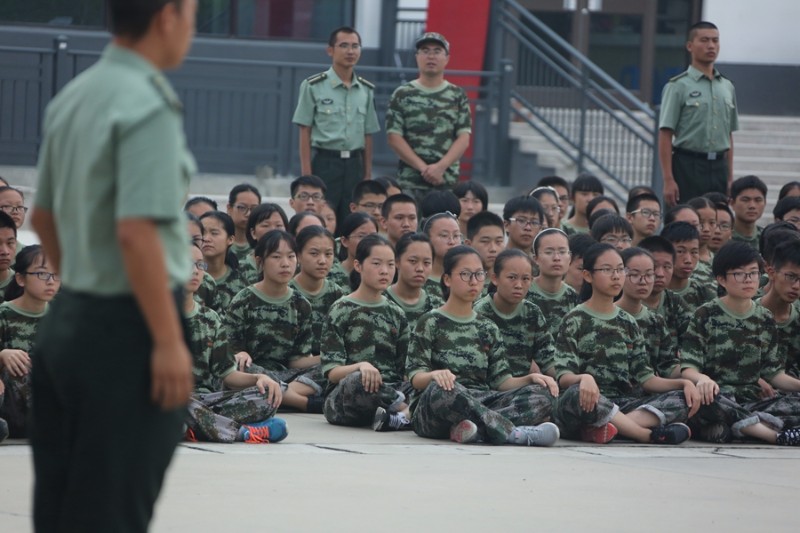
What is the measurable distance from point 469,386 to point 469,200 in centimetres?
315

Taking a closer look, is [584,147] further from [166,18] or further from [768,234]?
[166,18]

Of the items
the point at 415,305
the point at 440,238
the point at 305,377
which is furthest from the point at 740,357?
the point at 305,377

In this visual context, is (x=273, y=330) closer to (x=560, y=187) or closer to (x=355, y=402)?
(x=355, y=402)

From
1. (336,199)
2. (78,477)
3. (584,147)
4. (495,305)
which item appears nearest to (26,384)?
(495,305)

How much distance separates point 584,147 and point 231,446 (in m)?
8.42

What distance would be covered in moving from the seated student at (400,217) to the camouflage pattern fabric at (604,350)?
206 centimetres

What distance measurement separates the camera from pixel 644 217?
392 inches

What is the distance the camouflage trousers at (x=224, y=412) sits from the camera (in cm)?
672

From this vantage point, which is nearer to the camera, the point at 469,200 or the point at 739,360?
the point at 739,360

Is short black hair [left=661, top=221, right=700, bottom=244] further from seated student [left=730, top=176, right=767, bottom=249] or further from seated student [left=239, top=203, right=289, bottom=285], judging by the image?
seated student [left=239, top=203, right=289, bottom=285]

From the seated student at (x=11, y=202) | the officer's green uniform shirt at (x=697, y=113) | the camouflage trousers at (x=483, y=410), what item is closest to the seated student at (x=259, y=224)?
the seated student at (x=11, y=202)

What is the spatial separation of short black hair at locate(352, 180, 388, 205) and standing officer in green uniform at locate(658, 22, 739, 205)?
86.6 inches

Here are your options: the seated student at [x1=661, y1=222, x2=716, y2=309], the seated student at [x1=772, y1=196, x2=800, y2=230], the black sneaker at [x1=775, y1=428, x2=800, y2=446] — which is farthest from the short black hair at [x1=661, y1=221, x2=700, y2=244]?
the seated student at [x1=772, y1=196, x2=800, y2=230]

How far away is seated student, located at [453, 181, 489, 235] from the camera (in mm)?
10266
